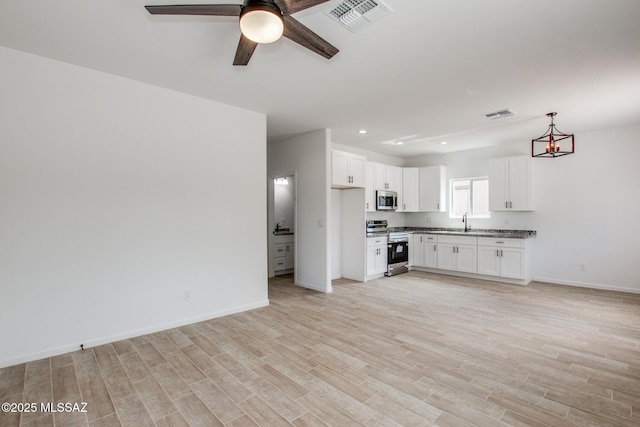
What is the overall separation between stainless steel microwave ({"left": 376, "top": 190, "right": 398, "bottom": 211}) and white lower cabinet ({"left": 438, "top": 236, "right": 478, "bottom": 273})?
1.23 meters

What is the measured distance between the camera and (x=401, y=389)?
2.37 meters

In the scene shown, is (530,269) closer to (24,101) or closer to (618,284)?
(618,284)

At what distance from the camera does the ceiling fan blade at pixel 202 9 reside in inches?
68.2

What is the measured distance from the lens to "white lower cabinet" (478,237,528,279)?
5.64 meters

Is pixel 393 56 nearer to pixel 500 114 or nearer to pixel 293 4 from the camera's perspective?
pixel 293 4

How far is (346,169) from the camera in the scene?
5723mm

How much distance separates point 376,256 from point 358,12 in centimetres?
470

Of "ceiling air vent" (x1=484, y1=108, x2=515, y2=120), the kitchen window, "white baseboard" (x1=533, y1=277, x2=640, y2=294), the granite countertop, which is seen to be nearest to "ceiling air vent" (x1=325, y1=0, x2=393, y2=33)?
"ceiling air vent" (x1=484, y1=108, x2=515, y2=120)

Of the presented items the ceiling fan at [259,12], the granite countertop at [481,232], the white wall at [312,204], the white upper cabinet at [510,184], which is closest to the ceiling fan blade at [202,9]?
the ceiling fan at [259,12]

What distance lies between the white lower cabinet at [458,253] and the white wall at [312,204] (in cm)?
287

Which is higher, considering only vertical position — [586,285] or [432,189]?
[432,189]

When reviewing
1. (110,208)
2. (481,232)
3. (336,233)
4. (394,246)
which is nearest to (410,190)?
(394,246)

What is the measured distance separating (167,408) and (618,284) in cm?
689

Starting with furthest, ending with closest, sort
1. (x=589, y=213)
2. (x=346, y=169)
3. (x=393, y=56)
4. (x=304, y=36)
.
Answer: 1. (x=346, y=169)
2. (x=589, y=213)
3. (x=393, y=56)
4. (x=304, y=36)
